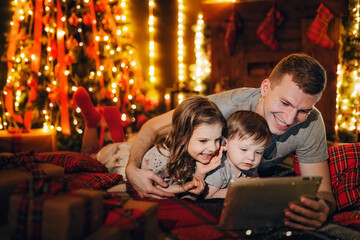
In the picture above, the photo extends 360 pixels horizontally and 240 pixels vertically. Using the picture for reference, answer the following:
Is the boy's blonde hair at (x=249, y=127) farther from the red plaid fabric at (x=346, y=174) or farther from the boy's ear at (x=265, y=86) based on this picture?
the red plaid fabric at (x=346, y=174)

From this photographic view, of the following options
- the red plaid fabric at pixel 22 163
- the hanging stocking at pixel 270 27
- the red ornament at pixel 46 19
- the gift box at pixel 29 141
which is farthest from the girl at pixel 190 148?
the hanging stocking at pixel 270 27

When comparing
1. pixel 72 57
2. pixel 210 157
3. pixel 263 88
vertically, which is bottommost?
pixel 210 157

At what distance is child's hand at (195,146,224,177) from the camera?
196cm

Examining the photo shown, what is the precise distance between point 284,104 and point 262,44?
10.2ft

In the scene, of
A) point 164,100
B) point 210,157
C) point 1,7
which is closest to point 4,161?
point 210,157

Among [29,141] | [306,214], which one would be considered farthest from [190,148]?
[29,141]

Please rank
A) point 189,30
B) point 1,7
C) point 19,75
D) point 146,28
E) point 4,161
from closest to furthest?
point 4,161, point 19,75, point 1,7, point 146,28, point 189,30

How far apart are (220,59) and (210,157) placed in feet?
10.7

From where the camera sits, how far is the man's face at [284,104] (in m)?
1.87

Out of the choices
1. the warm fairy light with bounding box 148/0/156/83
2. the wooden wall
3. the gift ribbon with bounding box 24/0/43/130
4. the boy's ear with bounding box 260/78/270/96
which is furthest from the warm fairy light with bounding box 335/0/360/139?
the gift ribbon with bounding box 24/0/43/130

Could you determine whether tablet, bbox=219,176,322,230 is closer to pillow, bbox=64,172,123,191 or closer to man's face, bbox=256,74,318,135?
man's face, bbox=256,74,318,135

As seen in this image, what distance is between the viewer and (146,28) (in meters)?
4.90

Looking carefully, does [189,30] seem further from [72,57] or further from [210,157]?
[210,157]

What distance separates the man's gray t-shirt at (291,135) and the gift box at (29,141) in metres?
1.88
